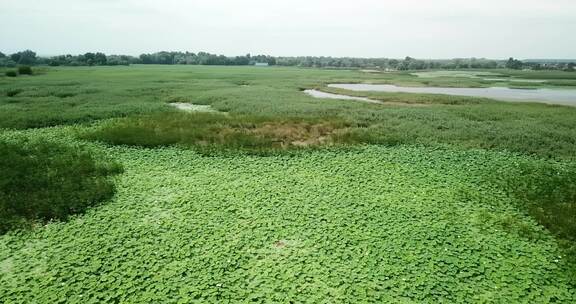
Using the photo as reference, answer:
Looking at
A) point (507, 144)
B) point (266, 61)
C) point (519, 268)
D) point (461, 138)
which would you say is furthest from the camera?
point (266, 61)

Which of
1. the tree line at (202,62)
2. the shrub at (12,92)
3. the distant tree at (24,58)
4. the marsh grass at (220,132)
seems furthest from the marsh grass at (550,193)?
the distant tree at (24,58)

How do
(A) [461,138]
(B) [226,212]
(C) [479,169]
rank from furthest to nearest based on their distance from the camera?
1. (A) [461,138]
2. (C) [479,169]
3. (B) [226,212]

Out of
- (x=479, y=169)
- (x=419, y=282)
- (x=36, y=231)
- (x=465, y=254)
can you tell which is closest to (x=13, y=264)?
(x=36, y=231)

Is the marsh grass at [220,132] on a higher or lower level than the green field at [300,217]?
higher

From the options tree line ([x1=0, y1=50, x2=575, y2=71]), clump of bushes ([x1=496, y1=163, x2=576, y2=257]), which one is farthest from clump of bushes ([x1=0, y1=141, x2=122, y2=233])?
tree line ([x1=0, y1=50, x2=575, y2=71])

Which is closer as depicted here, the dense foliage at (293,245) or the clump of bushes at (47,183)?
the dense foliage at (293,245)

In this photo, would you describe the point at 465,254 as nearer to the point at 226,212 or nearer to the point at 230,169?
the point at 226,212

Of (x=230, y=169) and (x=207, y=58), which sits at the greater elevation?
(x=207, y=58)

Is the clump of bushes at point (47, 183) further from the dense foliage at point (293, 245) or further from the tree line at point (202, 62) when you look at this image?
the tree line at point (202, 62)
